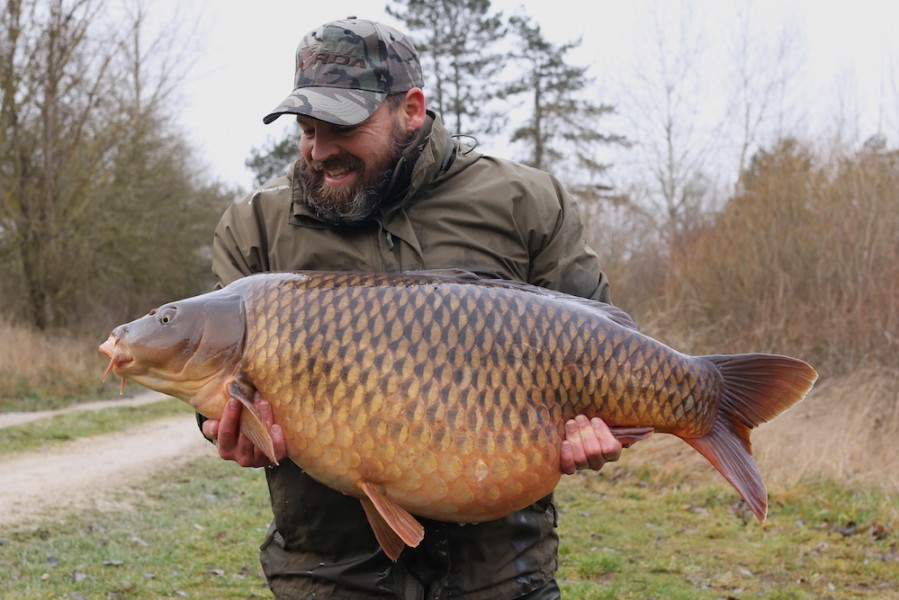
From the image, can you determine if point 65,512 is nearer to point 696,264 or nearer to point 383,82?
point 383,82

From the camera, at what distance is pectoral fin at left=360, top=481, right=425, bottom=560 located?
1721mm

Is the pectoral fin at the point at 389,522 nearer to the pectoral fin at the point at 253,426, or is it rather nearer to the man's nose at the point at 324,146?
the pectoral fin at the point at 253,426

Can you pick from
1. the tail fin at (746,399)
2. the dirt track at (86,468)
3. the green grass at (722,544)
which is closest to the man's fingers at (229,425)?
the tail fin at (746,399)

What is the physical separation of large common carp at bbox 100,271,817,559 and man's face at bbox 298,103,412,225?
0.22 metres

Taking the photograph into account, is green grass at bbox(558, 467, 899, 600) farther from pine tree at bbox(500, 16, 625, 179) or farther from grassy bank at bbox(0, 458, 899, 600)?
pine tree at bbox(500, 16, 625, 179)

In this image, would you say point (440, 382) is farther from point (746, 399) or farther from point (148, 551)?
point (148, 551)

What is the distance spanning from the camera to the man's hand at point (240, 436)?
1723 mm

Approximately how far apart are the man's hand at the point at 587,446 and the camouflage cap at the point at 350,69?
0.80 m

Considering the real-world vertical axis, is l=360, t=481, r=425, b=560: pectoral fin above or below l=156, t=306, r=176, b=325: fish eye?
below

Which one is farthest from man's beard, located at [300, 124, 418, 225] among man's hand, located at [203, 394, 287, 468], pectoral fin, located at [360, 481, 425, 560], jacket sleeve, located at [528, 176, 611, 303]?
pectoral fin, located at [360, 481, 425, 560]

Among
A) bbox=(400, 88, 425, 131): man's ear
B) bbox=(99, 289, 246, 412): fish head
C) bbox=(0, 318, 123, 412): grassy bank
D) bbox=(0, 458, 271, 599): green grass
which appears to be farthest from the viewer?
bbox=(0, 318, 123, 412): grassy bank

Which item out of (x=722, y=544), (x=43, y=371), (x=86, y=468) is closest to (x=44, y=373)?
(x=43, y=371)

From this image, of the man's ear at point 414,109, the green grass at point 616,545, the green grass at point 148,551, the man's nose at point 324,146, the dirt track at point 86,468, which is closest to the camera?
the man's nose at point 324,146

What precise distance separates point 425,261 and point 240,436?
573mm
